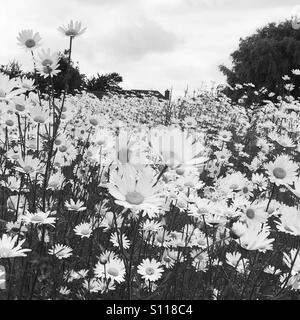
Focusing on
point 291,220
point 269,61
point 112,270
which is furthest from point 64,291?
point 269,61

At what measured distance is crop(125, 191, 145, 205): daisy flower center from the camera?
145cm

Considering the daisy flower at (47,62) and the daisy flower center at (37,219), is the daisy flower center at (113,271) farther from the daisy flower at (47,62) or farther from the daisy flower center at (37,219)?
the daisy flower at (47,62)

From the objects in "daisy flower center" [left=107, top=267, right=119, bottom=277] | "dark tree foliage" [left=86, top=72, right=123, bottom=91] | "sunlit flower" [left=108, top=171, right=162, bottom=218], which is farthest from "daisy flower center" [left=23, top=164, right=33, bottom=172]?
"dark tree foliage" [left=86, top=72, right=123, bottom=91]

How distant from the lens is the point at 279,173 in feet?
7.68

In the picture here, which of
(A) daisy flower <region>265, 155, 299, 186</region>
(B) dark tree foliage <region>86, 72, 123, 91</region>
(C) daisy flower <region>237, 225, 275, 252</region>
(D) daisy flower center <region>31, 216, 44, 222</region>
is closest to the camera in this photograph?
(C) daisy flower <region>237, 225, 275, 252</region>

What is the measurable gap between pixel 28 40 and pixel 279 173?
5.05 feet

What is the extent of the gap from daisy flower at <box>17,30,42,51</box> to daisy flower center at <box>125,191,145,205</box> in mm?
1643

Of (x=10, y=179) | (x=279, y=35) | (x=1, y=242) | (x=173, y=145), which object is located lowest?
(x=1, y=242)

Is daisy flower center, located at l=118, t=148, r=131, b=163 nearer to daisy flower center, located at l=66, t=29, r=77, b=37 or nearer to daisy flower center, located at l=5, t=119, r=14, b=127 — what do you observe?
daisy flower center, located at l=66, t=29, r=77, b=37

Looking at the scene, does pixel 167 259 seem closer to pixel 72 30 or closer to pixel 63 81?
pixel 72 30
